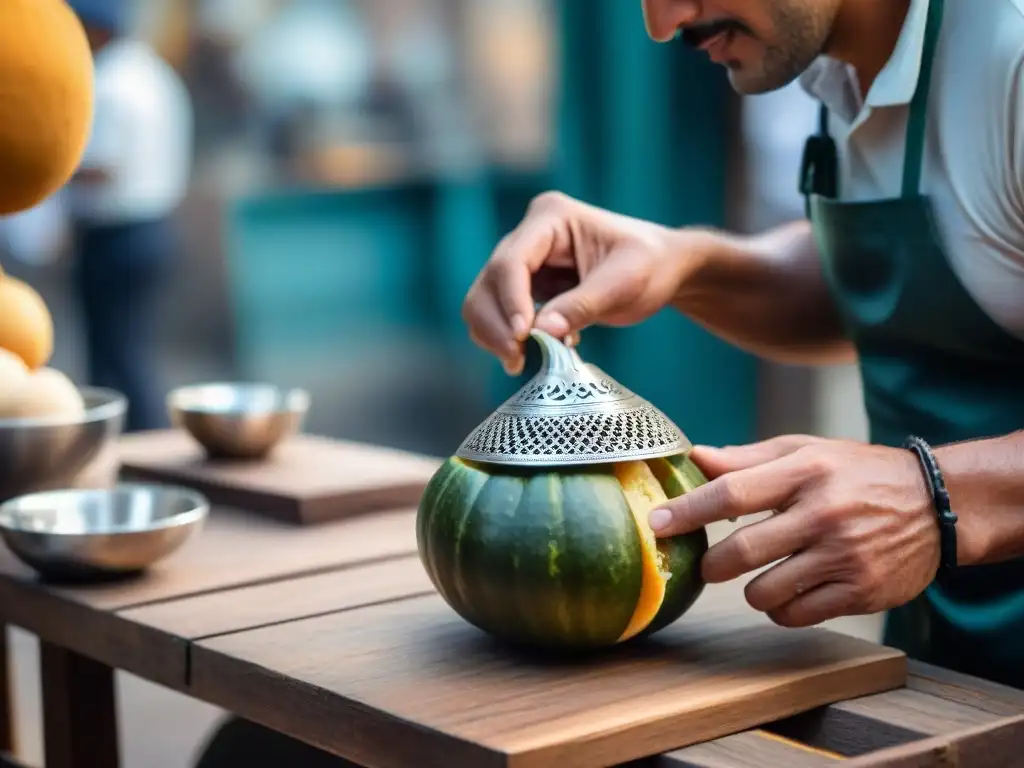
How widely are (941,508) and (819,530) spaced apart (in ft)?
0.37

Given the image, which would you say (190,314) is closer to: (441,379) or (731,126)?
(441,379)

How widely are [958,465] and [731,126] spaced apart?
3.01 m

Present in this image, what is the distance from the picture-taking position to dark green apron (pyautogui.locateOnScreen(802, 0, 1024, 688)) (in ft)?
4.44

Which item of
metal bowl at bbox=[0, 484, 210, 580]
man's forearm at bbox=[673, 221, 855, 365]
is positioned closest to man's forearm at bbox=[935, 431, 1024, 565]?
man's forearm at bbox=[673, 221, 855, 365]

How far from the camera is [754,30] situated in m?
1.35

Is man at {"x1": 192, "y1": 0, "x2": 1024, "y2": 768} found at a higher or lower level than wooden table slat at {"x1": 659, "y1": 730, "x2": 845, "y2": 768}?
higher

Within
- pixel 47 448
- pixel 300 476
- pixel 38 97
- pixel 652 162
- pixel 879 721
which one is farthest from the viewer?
pixel 652 162

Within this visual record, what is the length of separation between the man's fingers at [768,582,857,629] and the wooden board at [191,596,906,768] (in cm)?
3

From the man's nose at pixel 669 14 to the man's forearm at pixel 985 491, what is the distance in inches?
19.1

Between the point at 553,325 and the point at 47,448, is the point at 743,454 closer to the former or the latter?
the point at 553,325

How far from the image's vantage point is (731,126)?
3988mm

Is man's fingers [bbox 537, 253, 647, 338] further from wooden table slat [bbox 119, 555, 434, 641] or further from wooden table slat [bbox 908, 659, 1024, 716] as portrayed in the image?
wooden table slat [bbox 908, 659, 1024, 716]

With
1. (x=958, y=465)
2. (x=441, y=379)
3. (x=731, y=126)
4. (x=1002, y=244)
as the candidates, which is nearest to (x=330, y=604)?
(x=958, y=465)

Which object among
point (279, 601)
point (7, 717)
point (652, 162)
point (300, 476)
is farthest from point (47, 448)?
point (652, 162)
